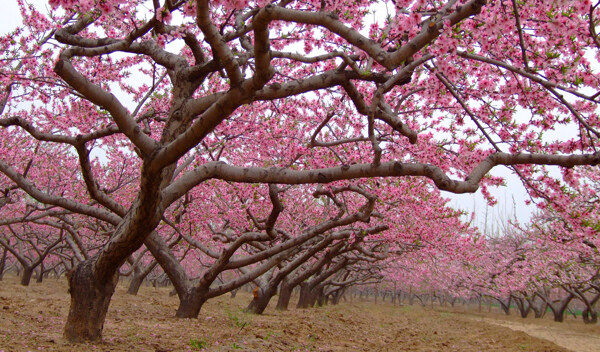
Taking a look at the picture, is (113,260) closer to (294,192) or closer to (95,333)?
(95,333)

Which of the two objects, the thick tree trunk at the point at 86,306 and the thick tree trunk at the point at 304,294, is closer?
the thick tree trunk at the point at 86,306

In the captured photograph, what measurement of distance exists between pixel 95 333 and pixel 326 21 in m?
5.11

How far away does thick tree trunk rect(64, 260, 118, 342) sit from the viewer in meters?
5.45

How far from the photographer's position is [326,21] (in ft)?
11.9

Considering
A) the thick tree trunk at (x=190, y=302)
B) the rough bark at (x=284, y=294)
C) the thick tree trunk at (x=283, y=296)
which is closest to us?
the thick tree trunk at (x=190, y=302)

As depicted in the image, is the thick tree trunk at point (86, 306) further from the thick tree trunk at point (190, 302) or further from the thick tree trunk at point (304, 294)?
the thick tree trunk at point (304, 294)

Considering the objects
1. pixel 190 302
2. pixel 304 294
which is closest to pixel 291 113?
pixel 190 302

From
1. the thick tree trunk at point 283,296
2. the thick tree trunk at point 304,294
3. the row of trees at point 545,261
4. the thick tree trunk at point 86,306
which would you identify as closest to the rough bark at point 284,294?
the thick tree trunk at point 283,296

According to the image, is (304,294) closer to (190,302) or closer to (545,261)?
(190,302)

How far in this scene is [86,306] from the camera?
548 cm

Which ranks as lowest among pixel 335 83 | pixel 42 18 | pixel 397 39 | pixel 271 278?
pixel 271 278

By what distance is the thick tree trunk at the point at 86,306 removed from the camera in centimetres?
545

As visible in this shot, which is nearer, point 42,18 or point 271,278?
point 42,18

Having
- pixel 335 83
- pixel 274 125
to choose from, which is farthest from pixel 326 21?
pixel 274 125
